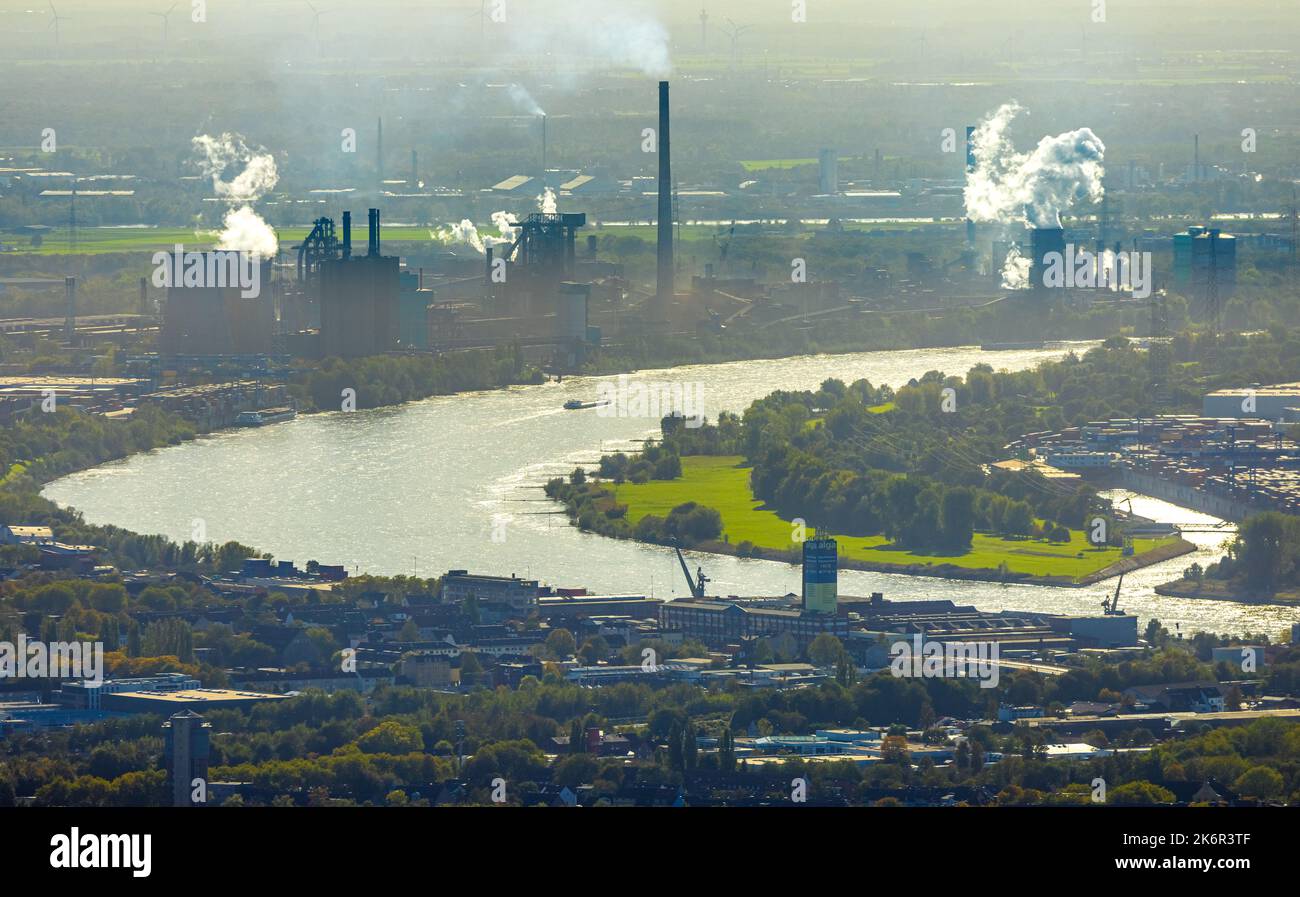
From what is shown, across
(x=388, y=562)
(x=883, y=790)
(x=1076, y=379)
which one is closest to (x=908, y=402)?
(x=1076, y=379)

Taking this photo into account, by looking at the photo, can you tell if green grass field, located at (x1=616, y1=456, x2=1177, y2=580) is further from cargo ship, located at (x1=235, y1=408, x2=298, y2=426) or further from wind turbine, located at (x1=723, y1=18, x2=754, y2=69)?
wind turbine, located at (x1=723, y1=18, x2=754, y2=69)

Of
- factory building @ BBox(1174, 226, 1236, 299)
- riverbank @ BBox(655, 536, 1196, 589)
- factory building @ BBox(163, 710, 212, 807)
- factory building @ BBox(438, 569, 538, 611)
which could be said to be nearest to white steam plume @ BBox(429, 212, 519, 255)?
factory building @ BBox(1174, 226, 1236, 299)

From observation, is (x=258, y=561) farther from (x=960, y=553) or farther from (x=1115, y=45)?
(x=1115, y=45)

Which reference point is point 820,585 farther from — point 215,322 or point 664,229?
point 664,229

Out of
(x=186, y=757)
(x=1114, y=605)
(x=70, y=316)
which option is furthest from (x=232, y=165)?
(x=186, y=757)

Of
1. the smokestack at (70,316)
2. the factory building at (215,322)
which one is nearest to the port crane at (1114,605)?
the factory building at (215,322)

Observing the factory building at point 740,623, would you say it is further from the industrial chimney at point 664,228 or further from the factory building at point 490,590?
the industrial chimney at point 664,228
